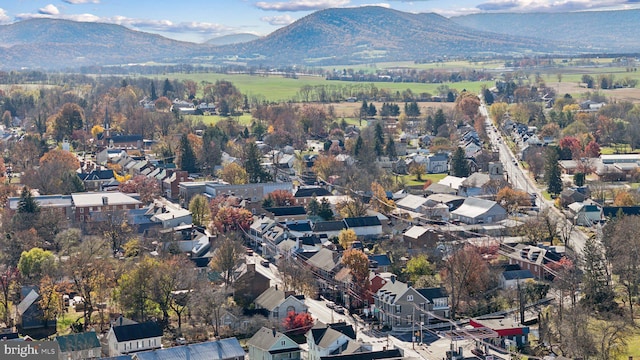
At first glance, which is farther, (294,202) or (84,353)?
(294,202)

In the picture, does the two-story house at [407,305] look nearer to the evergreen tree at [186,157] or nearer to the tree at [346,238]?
the tree at [346,238]

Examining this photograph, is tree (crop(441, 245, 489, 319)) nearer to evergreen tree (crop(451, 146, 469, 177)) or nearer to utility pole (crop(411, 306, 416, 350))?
utility pole (crop(411, 306, 416, 350))

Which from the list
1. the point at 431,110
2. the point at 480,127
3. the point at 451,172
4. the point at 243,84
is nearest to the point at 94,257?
the point at 451,172

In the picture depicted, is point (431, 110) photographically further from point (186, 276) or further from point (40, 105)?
point (186, 276)

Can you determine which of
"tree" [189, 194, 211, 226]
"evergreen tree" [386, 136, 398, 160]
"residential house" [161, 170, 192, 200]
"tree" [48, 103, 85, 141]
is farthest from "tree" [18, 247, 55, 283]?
"tree" [48, 103, 85, 141]

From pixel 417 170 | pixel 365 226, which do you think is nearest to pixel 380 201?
pixel 365 226

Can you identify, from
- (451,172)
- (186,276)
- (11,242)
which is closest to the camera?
(186,276)
